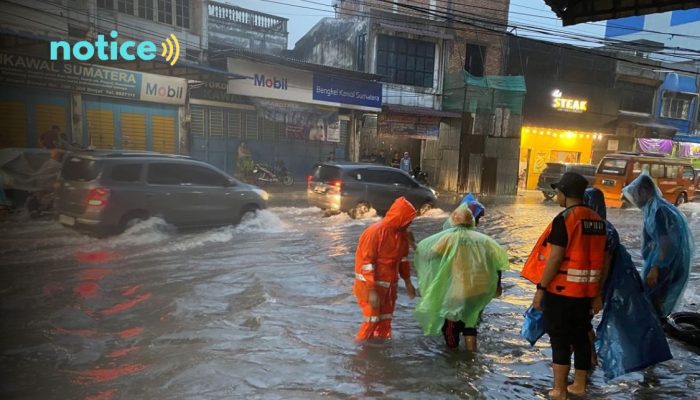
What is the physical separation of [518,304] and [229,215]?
240 inches

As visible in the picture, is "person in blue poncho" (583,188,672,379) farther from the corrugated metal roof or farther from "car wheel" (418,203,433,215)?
"car wheel" (418,203,433,215)

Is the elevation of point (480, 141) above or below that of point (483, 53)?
below

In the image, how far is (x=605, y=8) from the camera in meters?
6.24

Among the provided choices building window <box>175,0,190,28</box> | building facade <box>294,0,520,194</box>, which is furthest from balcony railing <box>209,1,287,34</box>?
building window <box>175,0,190,28</box>

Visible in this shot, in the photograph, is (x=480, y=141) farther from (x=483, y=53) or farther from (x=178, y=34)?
(x=178, y=34)

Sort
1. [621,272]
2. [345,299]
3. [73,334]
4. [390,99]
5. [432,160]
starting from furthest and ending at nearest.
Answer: [432,160], [390,99], [345,299], [73,334], [621,272]

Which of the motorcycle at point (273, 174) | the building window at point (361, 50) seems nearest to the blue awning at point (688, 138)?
the building window at point (361, 50)

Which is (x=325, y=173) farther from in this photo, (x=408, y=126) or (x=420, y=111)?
(x=420, y=111)

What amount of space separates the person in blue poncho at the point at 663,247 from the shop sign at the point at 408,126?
49.5ft

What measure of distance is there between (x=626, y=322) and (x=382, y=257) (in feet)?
6.51

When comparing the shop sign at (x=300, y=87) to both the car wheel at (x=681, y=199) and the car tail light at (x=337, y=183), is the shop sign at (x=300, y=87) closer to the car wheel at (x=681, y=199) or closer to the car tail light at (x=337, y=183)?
the car tail light at (x=337, y=183)

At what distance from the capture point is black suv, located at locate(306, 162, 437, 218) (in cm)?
1191

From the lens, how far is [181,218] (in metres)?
8.96

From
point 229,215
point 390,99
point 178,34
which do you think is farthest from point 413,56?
point 229,215
